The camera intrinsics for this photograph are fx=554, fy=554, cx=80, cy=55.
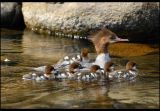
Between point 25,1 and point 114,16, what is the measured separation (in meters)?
3.55

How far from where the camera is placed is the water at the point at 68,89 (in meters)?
6.77

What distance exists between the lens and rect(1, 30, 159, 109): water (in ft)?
22.2

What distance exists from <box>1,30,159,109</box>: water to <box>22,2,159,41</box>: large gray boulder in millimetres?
2499

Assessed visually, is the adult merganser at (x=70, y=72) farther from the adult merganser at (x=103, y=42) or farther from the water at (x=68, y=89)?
the adult merganser at (x=103, y=42)

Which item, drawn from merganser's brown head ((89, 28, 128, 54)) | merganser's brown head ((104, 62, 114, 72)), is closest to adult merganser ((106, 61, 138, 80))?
merganser's brown head ((104, 62, 114, 72))

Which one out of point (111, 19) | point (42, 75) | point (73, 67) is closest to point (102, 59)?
point (73, 67)

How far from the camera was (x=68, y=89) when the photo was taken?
7.78 meters

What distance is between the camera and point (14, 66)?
9766 mm

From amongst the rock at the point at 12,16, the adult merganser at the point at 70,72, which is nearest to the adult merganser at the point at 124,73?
the adult merganser at the point at 70,72

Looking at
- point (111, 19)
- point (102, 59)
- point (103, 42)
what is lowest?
point (102, 59)

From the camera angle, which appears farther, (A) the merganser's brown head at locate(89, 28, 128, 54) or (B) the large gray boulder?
(B) the large gray boulder

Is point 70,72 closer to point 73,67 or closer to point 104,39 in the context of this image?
point 73,67

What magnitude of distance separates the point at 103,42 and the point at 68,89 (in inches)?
94.2

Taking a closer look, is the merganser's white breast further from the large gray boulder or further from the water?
the large gray boulder
